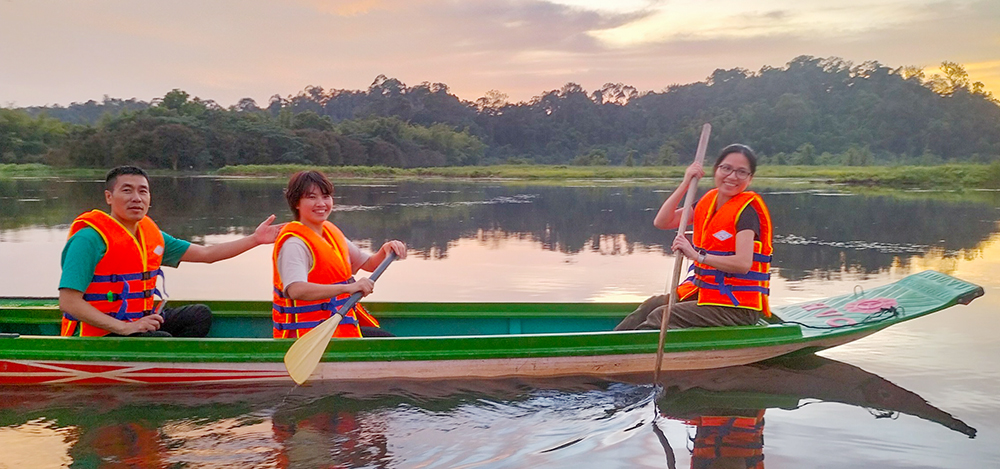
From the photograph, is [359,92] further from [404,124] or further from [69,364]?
[69,364]

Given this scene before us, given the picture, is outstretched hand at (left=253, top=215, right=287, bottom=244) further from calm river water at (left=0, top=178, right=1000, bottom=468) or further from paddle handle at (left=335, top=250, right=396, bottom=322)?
calm river water at (left=0, top=178, right=1000, bottom=468)

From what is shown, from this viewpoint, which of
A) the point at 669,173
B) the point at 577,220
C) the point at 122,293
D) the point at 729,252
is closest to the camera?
the point at 122,293

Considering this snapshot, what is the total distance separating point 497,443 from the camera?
4.04 meters

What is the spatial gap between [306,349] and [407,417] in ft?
2.21

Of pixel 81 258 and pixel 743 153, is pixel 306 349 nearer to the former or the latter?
pixel 81 258

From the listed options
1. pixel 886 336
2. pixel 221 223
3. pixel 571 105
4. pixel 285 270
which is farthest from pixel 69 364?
pixel 571 105

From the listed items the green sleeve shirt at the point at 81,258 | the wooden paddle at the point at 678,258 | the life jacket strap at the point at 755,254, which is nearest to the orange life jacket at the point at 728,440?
the wooden paddle at the point at 678,258

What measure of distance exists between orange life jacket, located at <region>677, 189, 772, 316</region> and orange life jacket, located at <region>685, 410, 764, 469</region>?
76 cm

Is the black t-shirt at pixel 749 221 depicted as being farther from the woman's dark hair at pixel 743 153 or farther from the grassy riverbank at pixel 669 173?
the grassy riverbank at pixel 669 173

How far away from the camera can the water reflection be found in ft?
37.1

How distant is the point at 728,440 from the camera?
4117mm

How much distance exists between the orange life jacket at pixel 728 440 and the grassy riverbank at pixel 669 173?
28119mm

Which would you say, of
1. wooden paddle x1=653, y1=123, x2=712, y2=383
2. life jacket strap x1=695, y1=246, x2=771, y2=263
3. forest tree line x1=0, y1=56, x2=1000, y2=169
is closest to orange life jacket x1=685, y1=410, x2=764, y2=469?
wooden paddle x1=653, y1=123, x2=712, y2=383

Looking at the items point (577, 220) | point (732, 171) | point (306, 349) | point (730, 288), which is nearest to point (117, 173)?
point (306, 349)
